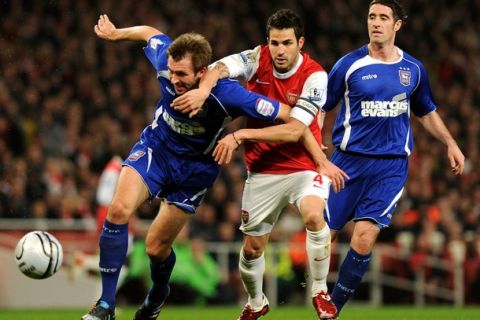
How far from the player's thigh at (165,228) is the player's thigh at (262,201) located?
1.93ft

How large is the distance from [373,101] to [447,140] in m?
0.85

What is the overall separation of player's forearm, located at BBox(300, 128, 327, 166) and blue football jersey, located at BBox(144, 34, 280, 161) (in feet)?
1.17

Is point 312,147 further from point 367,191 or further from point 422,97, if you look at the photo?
point 422,97

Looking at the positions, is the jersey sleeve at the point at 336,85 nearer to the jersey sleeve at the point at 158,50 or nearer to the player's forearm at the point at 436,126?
the player's forearm at the point at 436,126

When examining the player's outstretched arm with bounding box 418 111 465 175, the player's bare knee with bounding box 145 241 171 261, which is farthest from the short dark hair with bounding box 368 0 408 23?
the player's bare knee with bounding box 145 241 171 261

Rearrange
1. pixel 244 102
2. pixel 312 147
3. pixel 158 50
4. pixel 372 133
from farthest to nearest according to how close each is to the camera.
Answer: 1. pixel 372 133
2. pixel 158 50
3. pixel 312 147
4. pixel 244 102

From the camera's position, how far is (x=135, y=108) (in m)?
19.8

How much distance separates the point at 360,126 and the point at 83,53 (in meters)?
11.5

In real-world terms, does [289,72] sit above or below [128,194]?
above

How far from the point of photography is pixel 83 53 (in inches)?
793

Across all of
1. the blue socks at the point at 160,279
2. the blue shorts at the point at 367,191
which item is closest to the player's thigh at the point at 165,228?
the blue socks at the point at 160,279

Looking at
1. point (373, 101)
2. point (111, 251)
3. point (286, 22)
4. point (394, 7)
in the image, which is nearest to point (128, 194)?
point (111, 251)

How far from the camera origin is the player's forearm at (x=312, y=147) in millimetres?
8711

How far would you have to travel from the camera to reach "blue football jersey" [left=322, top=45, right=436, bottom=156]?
30.6 feet
